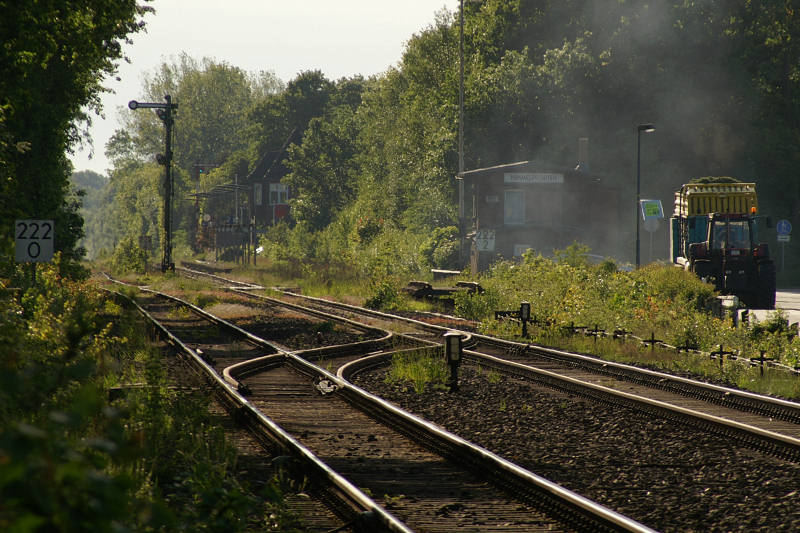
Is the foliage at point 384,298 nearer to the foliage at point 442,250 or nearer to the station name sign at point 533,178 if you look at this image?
the foliage at point 442,250

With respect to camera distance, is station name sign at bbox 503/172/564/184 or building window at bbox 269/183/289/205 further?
building window at bbox 269/183/289/205

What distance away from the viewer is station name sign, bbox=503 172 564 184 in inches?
1859

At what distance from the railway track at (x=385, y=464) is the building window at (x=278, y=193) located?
7614cm

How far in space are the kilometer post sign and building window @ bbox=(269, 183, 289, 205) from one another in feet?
233

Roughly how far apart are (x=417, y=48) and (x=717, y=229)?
49469 mm

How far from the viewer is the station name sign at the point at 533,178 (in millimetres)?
47219

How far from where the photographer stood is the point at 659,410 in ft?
36.0

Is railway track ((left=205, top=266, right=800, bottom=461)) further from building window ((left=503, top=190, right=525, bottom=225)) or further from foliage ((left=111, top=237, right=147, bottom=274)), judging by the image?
foliage ((left=111, top=237, right=147, bottom=274))

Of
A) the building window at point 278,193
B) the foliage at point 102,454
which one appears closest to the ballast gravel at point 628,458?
the foliage at point 102,454

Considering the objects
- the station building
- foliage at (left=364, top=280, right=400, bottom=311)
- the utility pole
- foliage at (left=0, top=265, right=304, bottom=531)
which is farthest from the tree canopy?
foliage at (left=0, top=265, right=304, bottom=531)

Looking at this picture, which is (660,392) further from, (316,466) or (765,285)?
(765,285)

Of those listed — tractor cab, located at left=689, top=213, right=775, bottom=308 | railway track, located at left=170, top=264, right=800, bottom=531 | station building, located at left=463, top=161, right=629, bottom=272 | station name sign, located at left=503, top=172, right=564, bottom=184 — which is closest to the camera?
railway track, located at left=170, top=264, right=800, bottom=531

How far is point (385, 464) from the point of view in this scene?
8242 mm

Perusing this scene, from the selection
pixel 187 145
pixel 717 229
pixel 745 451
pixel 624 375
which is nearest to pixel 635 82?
pixel 717 229
